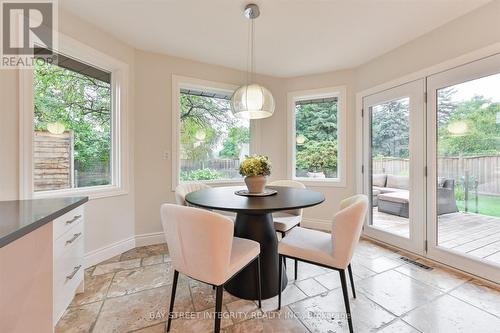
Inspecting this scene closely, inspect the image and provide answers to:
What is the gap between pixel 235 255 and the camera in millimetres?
1444

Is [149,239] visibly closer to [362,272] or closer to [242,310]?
[242,310]

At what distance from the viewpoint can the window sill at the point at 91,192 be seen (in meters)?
2.03

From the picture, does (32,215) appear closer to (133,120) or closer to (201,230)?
(201,230)

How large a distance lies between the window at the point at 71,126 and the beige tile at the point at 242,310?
1991 millimetres

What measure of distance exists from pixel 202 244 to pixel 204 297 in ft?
2.86

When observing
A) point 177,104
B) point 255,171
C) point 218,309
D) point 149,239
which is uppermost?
point 177,104

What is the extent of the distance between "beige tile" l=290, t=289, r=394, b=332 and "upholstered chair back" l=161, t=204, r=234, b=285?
2.48 feet

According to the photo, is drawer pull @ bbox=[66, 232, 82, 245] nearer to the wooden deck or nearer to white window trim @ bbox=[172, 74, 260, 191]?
white window trim @ bbox=[172, 74, 260, 191]

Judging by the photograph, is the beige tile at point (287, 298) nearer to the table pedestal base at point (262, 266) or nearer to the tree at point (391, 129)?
the table pedestal base at point (262, 266)

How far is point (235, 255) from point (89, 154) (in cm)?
209

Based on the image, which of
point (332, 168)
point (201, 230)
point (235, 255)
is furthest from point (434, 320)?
point (332, 168)

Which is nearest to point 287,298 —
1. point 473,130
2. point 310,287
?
point 310,287

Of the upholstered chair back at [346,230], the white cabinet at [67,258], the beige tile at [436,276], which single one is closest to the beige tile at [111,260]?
the white cabinet at [67,258]

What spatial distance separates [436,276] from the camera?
212 centimetres
